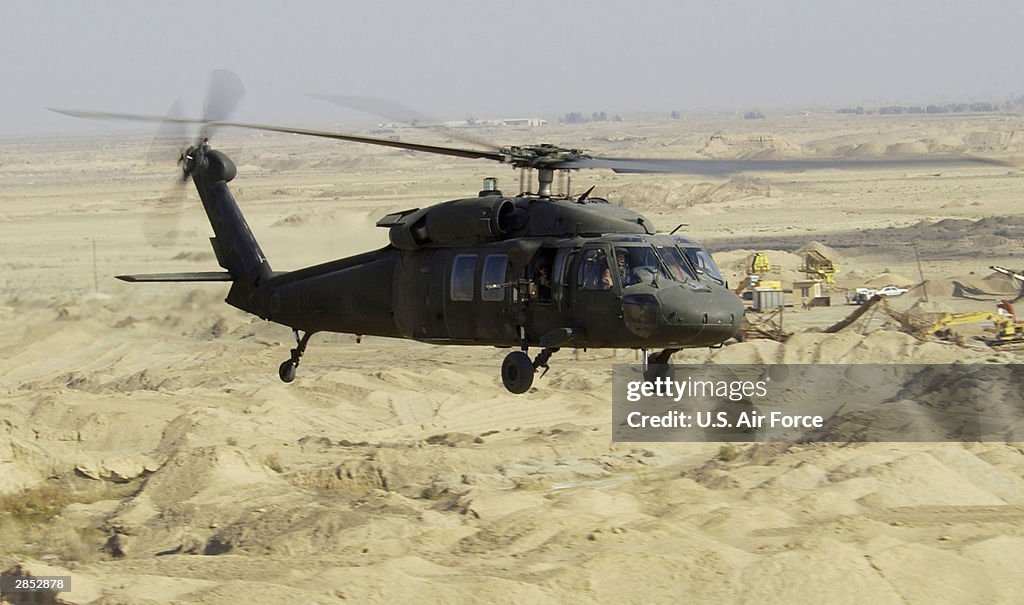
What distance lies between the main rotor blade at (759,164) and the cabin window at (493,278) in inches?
46.5

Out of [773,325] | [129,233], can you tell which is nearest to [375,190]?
[129,233]

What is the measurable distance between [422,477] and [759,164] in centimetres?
972

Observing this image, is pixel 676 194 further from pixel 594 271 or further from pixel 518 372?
pixel 594 271

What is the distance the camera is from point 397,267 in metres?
16.3

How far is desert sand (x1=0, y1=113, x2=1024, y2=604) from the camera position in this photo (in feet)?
47.1

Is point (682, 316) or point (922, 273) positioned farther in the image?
point (922, 273)

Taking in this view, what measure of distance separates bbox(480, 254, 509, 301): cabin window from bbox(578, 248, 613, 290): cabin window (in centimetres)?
97

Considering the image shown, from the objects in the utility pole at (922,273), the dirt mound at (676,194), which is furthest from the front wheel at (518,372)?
the dirt mound at (676,194)

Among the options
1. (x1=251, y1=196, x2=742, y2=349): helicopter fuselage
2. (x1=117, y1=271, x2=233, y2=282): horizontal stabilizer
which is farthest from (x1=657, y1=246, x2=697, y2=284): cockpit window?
(x1=117, y1=271, x2=233, y2=282): horizontal stabilizer

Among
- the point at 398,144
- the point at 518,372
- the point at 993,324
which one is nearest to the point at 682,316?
the point at 518,372

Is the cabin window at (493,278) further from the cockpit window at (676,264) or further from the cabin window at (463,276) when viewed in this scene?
the cockpit window at (676,264)

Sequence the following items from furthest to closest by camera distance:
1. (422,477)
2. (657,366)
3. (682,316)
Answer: (422,477) → (657,366) → (682,316)

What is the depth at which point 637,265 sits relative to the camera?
14.3m

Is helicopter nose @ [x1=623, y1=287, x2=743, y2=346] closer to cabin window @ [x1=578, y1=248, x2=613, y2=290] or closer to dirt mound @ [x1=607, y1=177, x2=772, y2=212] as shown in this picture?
cabin window @ [x1=578, y1=248, x2=613, y2=290]
